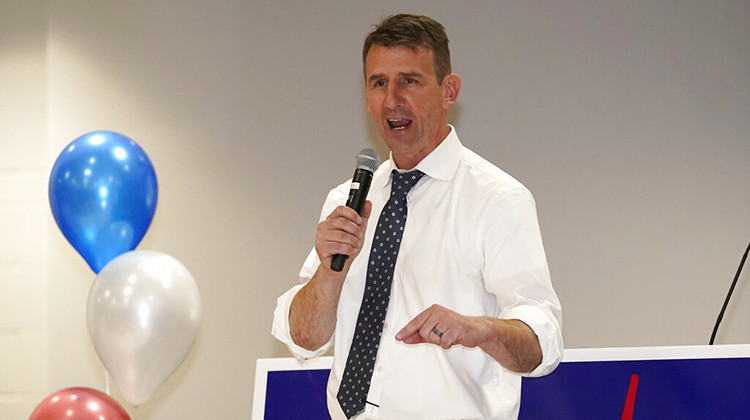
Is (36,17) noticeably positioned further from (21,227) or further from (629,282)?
(629,282)

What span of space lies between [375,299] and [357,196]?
288 mm

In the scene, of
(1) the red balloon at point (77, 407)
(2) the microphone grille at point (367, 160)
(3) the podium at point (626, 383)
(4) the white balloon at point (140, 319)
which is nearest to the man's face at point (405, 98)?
(2) the microphone grille at point (367, 160)

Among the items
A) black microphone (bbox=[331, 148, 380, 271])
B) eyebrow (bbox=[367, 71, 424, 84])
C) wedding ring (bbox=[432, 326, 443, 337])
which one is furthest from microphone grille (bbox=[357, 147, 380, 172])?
wedding ring (bbox=[432, 326, 443, 337])

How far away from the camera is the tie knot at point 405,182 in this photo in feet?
6.75

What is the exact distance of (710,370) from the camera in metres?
2.49

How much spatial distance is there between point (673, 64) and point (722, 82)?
0.21m

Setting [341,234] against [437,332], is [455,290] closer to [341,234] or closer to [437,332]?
[341,234]

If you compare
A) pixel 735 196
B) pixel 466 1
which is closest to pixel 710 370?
pixel 735 196

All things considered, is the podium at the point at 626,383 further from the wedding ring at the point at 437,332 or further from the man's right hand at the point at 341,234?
the wedding ring at the point at 437,332

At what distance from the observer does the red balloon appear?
2.34m

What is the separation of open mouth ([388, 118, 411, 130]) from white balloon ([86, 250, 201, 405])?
0.97 metres

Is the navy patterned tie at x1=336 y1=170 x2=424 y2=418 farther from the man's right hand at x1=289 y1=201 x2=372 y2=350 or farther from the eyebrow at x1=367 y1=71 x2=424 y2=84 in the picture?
the eyebrow at x1=367 y1=71 x2=424 y2=84

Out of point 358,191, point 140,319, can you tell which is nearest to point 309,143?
point 140,319

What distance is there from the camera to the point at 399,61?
2.03m
